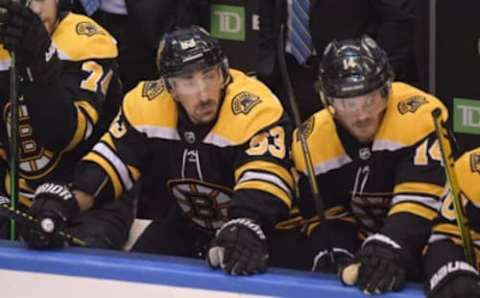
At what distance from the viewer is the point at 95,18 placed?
4.14 metres

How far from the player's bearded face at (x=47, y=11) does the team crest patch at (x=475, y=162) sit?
→ 1.18m

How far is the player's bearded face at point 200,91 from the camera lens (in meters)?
3.04

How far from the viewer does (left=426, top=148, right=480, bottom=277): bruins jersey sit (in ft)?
8.96

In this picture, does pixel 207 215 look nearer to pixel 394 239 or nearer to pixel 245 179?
pixel 245 179

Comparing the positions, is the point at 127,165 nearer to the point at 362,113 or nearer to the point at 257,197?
the point at 257,197

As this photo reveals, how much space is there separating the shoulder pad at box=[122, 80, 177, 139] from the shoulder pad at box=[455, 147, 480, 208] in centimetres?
73

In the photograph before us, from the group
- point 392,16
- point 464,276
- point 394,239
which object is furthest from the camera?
point 392,16

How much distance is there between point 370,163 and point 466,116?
139cm

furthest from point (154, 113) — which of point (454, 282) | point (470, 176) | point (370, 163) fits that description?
point (454, 282)

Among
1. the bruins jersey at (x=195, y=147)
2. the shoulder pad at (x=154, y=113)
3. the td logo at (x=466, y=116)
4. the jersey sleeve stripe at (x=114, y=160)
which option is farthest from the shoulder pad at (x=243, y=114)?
the td logo at (x=466, y=116)

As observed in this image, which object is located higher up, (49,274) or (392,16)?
(392,16)

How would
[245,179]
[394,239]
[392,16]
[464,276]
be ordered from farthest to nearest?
[392,16] → [245,179] → [394,239] → [464,276]

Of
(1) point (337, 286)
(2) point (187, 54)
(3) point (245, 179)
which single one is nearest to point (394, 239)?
(1) point (337, 286)

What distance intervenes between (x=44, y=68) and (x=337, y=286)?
1.00 meters
